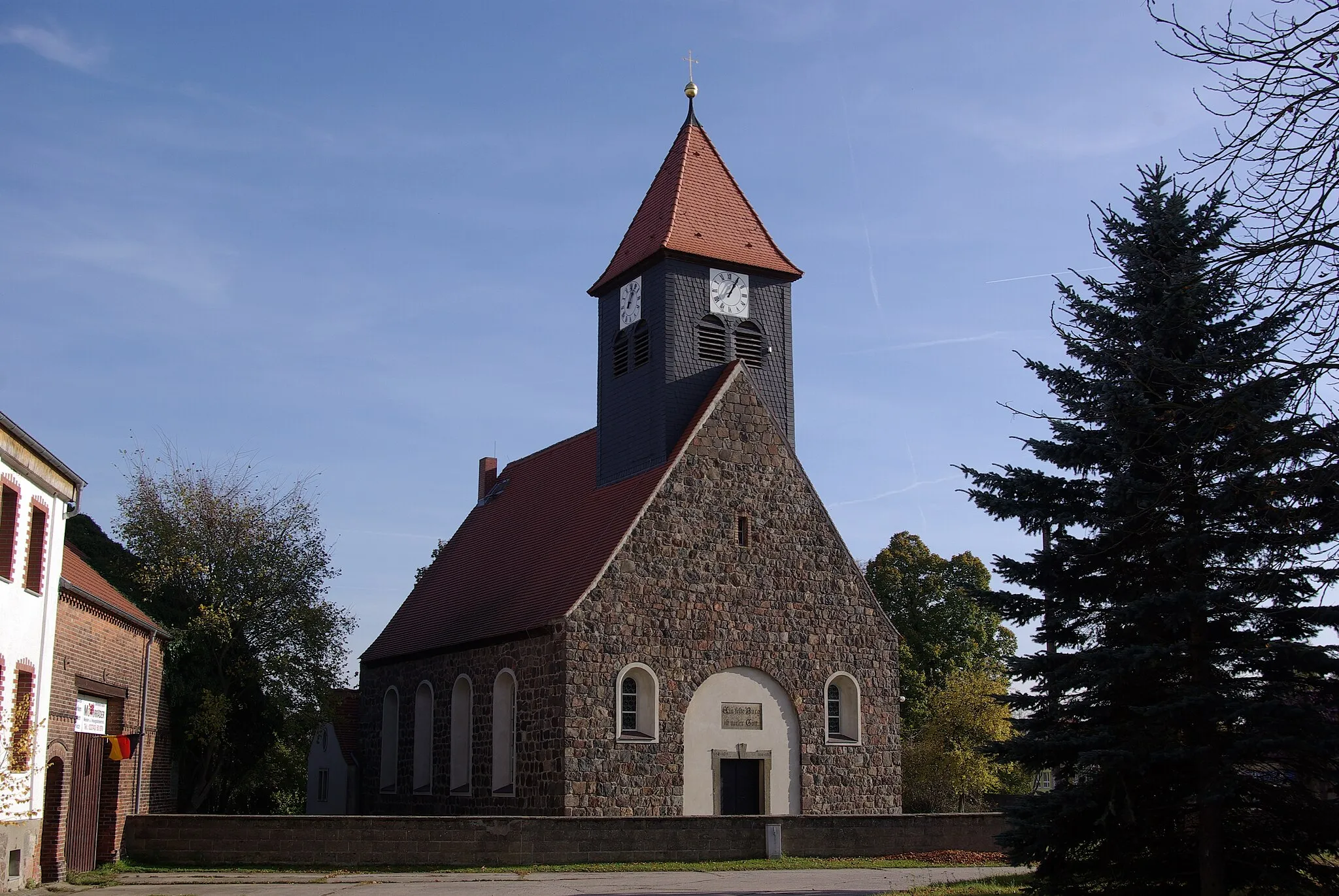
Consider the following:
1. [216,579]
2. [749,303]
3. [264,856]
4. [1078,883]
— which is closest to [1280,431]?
[1078,883]

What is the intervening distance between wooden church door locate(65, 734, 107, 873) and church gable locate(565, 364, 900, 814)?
27.8 feet

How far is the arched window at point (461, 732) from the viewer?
30453mm

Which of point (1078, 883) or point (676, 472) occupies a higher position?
point (676, 472)

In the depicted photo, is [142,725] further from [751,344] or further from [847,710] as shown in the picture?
[751,344]

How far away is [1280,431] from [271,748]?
82.5 ft

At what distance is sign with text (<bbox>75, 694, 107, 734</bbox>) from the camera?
2000cm

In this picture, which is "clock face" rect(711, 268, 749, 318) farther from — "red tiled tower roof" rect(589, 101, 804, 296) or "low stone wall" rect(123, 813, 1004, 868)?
"low stone wall" rect(123, 813, 1004, 868)

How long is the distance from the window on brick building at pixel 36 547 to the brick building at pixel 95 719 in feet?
1.90

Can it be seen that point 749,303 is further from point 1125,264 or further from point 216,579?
point 1125,264

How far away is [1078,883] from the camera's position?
14.8 meters

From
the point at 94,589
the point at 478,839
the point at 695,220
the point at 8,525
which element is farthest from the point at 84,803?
the point at 695,220

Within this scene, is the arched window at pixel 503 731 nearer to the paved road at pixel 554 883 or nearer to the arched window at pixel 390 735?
the arched window at pixel 390 735

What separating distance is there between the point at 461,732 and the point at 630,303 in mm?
10644

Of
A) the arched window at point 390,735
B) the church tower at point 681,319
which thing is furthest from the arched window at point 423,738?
the church tower at point 681,319
